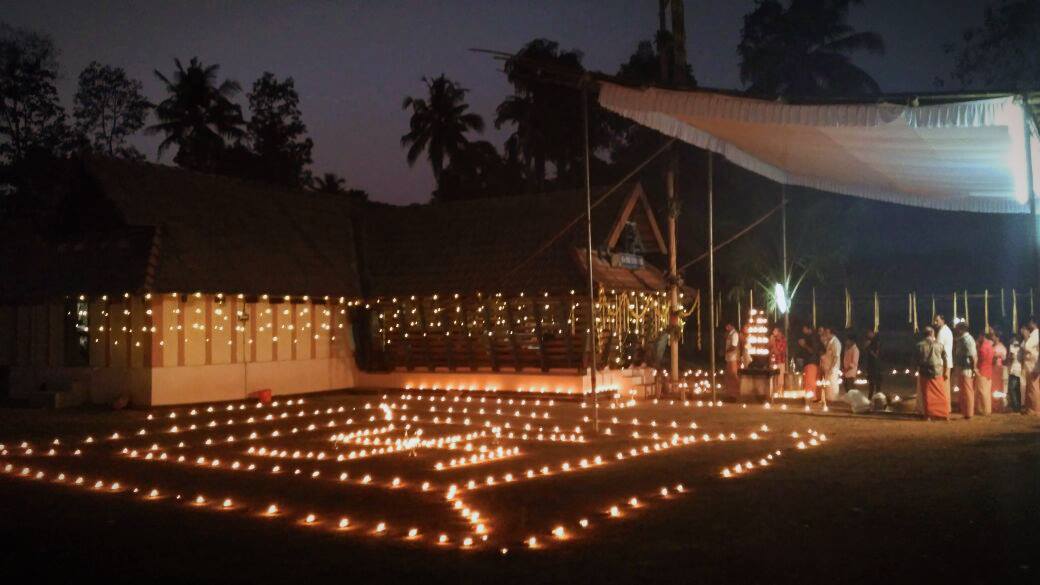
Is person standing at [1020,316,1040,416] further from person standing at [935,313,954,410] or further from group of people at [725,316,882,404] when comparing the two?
group of people at [725,316,882,404]

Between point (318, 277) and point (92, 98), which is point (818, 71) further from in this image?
point (92, 98)

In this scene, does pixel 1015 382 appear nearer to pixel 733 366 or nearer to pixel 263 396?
pixel 733 366

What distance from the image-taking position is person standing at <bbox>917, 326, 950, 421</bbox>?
16.5 m

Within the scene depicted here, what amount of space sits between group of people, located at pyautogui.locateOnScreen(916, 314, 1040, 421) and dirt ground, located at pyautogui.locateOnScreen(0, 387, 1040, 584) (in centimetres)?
56

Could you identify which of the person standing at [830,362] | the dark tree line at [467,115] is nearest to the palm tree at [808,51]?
the dark tree line at [467,115]

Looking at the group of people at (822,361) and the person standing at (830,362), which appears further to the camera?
the person standing at (830,362)

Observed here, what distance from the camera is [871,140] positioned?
41.3 ft

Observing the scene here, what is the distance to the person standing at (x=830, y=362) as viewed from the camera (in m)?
20.3

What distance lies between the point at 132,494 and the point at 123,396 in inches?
448

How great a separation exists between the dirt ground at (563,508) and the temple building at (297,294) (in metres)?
5.73

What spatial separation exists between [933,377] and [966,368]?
79 cm

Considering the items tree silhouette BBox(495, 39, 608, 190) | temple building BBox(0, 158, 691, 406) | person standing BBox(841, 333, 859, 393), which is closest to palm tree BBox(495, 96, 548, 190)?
tree silhouette BBox(495, 39, 608, 190)

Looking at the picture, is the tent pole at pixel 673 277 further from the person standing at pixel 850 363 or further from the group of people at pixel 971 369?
the group of people at pixel 971 369

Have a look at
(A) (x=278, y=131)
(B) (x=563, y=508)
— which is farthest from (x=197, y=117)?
(B) (x=563, y=508)
